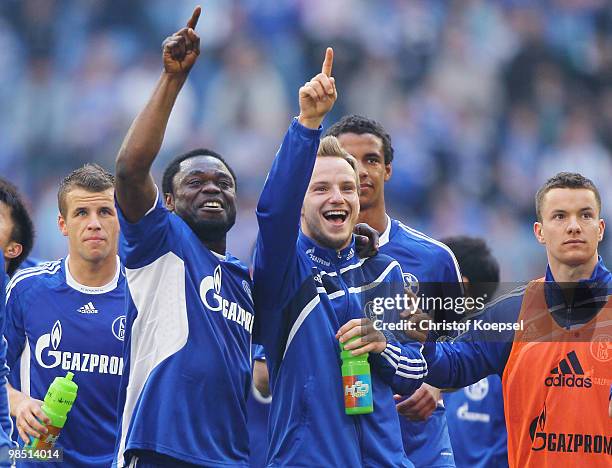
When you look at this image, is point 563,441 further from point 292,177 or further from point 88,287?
point 88,287

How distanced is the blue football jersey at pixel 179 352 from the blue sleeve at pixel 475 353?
122cm

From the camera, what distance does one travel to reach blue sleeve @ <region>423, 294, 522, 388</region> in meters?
5.22

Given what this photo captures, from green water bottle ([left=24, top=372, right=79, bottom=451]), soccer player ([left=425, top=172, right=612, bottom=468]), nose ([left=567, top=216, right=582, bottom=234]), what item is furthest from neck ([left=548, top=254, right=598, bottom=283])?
green water bottle ([left=24, top=372, right=79, bottom=451])

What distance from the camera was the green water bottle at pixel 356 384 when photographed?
4254mm

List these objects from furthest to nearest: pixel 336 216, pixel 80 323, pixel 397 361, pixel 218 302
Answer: pixel 80 323, pixel 336 216, pixel 397 361, pixel 218 302

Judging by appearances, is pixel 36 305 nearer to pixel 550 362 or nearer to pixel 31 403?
pixel 31 403

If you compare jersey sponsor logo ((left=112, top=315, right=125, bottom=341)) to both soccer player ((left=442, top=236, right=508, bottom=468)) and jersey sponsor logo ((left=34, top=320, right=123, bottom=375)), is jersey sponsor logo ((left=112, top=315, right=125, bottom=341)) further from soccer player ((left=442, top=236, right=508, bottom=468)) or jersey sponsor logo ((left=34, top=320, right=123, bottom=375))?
soccer player ((left=442, top=236, right=508, bottom=468))

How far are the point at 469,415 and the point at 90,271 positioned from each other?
299 cm

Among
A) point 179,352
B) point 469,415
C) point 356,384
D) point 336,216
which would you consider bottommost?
point 356,384

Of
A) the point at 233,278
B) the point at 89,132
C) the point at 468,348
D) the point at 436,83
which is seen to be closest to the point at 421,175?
the point at 436,83

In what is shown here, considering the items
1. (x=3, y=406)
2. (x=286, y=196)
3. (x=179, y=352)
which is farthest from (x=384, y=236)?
(x=3, y=406)

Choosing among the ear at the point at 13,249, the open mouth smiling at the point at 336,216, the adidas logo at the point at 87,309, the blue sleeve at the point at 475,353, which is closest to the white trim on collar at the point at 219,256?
the open mouth smiling at the point at 336,216

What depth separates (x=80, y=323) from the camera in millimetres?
5910

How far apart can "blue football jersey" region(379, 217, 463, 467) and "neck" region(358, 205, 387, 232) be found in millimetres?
56
